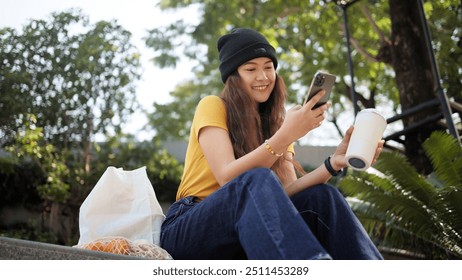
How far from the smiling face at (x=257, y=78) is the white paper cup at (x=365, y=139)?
529mm

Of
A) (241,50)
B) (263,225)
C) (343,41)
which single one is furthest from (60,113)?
(263,225)

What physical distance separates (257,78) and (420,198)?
3211 mm

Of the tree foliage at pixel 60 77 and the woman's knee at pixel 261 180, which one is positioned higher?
the tree foliage at pixel 60 77

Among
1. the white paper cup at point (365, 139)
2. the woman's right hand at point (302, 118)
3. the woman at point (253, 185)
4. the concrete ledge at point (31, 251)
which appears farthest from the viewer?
the woman's right hand at point (302, 118)

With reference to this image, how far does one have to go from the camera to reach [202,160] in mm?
2309

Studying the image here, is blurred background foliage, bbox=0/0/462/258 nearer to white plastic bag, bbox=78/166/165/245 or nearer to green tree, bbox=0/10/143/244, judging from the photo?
green tree, bbox=0/10/143/244

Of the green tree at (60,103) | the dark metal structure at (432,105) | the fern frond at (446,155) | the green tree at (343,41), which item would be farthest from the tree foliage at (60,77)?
the fern frond at (446,155)

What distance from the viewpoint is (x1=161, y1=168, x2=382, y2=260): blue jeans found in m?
1.73

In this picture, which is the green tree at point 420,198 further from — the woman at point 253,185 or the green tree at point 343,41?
the woman at point 253,185

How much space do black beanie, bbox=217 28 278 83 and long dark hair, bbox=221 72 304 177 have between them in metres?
0.04

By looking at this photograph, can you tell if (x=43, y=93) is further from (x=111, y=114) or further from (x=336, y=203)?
(x=336, y=203)

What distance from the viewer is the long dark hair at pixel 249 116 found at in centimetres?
228

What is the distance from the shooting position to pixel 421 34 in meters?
7.24

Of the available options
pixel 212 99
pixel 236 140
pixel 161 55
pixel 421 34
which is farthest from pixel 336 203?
pixel 161 55
